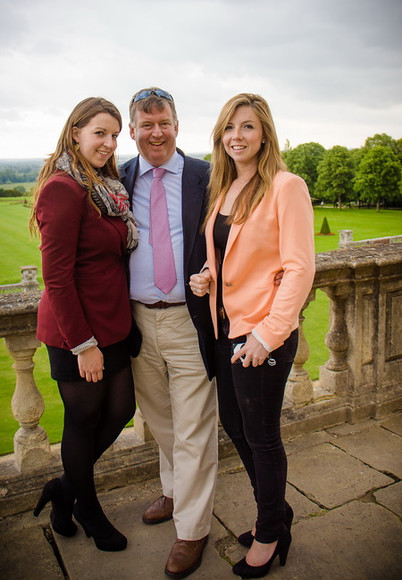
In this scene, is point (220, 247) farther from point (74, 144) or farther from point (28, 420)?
point (28, 420)

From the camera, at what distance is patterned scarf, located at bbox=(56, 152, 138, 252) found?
7.19 feet

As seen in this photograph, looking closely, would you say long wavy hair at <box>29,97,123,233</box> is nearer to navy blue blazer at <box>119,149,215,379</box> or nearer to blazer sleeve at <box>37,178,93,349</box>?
blazer sleeve at <box>37,178,93,349</box>

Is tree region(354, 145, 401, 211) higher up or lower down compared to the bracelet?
higher up

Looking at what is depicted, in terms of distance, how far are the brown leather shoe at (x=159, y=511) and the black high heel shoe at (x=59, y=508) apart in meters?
0.40

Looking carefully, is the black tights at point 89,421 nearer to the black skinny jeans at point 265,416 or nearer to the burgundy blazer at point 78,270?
the burgundy blazer at point 78,270

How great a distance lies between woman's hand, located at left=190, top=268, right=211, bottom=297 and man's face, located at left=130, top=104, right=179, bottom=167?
67 cm

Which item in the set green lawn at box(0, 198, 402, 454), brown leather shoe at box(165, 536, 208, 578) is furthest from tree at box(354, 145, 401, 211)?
brown leather shoe at box(165, 536, 208, 578)

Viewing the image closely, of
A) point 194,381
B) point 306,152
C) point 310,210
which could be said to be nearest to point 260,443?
point 194,381

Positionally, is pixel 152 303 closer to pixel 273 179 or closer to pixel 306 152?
pixel 273 179

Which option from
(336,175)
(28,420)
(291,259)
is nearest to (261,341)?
(291,259)

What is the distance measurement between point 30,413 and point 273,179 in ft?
6.22

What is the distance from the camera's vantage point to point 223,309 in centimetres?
239

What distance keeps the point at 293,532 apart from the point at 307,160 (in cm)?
8071

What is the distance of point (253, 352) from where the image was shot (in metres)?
2.15
